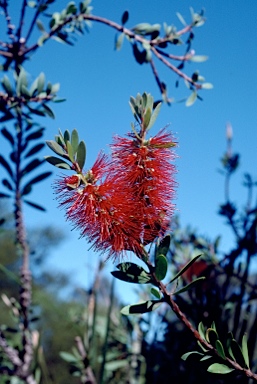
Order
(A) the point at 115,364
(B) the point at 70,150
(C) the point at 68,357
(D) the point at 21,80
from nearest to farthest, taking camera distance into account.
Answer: (B) the point at 70,150 → (D) the point at 21,80 → (C) the point at 68,357 → (A) the point at 115,364

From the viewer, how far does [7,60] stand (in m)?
1.25

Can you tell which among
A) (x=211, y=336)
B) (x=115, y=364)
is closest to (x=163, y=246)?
(x=211, y=336)

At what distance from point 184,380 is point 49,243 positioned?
15.5 metres

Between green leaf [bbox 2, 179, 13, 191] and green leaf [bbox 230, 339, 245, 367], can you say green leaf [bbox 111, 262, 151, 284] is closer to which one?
green leaf [bbox 230, 339, 245, 367]

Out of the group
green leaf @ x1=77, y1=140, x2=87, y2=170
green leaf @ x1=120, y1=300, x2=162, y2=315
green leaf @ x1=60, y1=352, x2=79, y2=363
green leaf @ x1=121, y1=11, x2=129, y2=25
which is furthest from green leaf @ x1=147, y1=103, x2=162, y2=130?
green leaf @ x1=60, y1=352, x2=79, y2=363

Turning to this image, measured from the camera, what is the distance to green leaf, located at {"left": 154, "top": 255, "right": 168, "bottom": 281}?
0.63m

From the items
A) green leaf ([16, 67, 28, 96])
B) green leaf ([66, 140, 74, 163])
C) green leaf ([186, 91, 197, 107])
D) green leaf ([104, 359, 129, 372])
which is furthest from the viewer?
green leaf ([104, 359, 129, 372])

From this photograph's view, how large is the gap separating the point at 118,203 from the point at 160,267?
97 millimetres

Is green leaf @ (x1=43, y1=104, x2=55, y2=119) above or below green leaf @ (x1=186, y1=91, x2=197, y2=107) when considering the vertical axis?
below

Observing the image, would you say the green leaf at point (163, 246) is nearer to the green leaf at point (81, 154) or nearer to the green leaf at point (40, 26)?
the green leaf at point (81, 154)

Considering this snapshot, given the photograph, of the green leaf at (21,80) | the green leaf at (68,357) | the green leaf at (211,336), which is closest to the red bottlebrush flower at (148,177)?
the green leaf at (211,336)

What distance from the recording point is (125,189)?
64 cm

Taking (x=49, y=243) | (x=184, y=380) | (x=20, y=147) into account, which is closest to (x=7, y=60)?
(x=20, y=147)

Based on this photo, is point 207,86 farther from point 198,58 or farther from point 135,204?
point 135,204
